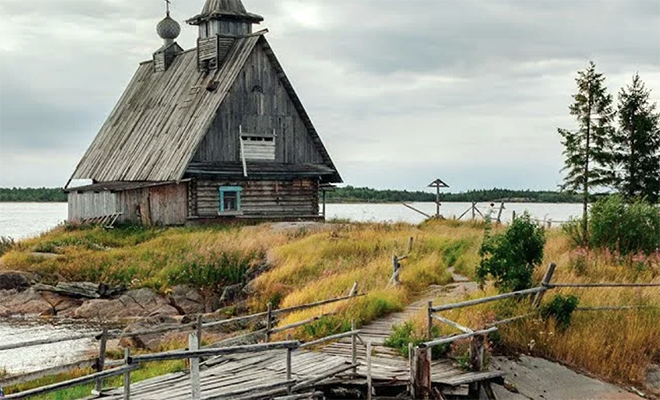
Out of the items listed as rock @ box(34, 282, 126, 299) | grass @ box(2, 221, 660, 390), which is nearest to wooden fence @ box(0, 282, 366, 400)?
grass @ box(2, 221, 660, 390)

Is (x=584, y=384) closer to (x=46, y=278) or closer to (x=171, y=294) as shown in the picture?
(x=171, y=294)

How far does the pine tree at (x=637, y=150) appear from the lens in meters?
50.6

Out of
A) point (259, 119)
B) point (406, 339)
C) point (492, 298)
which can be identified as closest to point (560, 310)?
point (492, 298)

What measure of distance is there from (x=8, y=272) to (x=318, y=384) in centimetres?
2025

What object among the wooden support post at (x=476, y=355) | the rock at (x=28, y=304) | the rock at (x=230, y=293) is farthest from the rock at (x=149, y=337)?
the wooden support post at (x=476, y=355)

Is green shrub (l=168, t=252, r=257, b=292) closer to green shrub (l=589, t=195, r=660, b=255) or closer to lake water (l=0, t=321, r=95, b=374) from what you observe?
lake water (l=0, t=321, r=95, b=374)

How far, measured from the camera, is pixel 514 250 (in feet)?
66.0

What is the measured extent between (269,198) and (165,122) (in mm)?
6288

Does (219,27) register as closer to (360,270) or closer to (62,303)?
(62,303)

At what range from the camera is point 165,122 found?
139ft

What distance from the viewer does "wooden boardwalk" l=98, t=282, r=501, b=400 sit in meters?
13.6

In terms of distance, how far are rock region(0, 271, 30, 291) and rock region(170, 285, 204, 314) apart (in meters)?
5.70

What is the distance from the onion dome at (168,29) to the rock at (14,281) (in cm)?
2034

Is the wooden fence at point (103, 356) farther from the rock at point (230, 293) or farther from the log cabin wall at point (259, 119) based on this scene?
the log cabin wall at point (259, 119)
